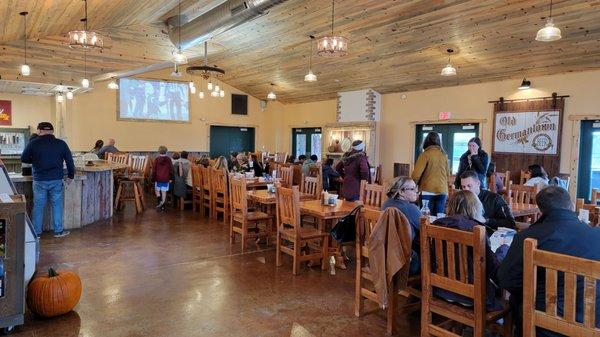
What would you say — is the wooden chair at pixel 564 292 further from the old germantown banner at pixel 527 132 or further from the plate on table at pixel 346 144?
the plate on table at pixel 346 144

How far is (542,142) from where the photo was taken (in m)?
8.01

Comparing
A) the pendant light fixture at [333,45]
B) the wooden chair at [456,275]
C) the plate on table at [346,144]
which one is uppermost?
the pendant light fixture at [333,45]

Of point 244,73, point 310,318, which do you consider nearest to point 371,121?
point 244,73

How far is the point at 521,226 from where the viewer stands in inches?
141

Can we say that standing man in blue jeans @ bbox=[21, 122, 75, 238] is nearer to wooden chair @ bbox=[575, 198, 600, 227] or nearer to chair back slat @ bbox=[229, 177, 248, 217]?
chair back slat @ bbox=[229, 177, 248, 217]

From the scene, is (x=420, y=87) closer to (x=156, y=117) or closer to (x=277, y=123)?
(x=277, y=123)

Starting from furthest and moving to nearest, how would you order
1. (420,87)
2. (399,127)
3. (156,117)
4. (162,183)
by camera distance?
Result: 1. (156,117)
2. (399,127)
3. (420,87)
4. (162,183)

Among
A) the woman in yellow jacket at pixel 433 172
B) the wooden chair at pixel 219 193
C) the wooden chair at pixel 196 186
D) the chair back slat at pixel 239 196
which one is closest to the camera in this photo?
the woman in yellow jacket at pixel 433 172

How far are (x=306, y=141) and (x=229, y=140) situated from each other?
260 centimetres

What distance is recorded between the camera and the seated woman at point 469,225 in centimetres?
243

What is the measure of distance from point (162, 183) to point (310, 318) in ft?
18.5

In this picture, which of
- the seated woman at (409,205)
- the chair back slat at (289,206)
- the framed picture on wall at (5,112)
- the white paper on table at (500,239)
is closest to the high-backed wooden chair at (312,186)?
the chair back slat at (289,206)

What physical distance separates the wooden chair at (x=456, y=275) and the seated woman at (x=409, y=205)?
0.29 metres

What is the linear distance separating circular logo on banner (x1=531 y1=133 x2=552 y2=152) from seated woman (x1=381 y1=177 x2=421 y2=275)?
19.9 feet
